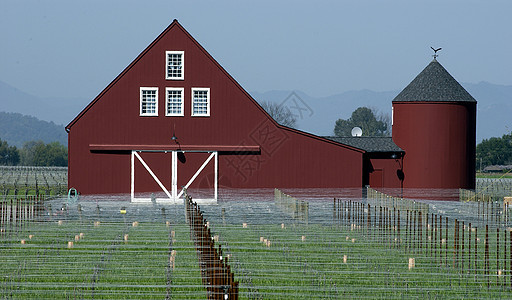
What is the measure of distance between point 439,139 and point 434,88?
318 cm

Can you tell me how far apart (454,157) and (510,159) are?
102074mm

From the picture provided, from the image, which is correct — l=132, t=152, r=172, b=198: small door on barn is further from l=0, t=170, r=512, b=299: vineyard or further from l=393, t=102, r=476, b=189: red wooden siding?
l=393, t=102, r=476, b=189: red wooden siding

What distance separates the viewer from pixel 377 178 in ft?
151

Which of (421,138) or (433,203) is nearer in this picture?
(433,203)

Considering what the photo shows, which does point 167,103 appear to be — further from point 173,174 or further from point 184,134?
point 173,174

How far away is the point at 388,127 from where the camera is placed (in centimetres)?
16400

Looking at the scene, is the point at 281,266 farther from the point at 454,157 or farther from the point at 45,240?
the point at 454,157

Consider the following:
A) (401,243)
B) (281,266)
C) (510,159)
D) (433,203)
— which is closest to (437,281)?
(281,266)

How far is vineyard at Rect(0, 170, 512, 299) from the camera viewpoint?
14922mm

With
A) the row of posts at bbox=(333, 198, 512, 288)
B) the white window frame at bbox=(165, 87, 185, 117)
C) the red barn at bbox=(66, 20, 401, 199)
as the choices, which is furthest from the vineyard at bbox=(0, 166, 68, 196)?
the row of posts at bbox=(333, 198, 512, 288)

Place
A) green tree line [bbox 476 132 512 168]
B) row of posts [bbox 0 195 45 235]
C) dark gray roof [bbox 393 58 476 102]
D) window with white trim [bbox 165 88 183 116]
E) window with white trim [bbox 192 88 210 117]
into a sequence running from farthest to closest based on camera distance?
green tree line [bbox 476 132 512 168] < dark gray roof [bbox 393 58 476 102] < window with white trim [bbox 192 88 210 117] < window with white trim [bbox 165 88 183 116] < row of posts [bbox 0 195 45 235]

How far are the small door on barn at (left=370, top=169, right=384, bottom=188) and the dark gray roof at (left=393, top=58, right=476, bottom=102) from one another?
16.0 feet

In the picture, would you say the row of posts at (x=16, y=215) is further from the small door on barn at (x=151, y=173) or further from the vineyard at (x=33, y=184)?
the small door on barn at (x=151, y=173)

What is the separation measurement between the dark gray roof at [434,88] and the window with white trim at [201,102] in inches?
494
